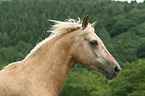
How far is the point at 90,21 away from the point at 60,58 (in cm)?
8800

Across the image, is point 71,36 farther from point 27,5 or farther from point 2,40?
point 27,5

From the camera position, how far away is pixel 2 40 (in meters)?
115

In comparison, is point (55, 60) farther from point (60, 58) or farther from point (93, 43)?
point (93, 43)

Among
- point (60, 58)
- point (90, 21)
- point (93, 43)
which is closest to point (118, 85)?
point (93, 43)

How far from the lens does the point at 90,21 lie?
299 ft

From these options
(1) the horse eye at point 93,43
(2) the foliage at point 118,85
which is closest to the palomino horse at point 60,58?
(1) the horse eye at point 93,43

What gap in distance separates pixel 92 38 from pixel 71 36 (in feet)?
1.22

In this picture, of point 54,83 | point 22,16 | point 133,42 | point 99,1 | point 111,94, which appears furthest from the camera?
point 99,1

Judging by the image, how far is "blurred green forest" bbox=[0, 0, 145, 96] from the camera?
141 feet

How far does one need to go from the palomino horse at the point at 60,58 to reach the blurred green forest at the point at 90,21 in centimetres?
3336

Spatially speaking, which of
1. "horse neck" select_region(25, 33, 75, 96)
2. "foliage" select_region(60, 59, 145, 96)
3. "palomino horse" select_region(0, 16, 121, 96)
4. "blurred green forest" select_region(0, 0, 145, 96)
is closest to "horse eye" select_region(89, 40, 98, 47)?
"palomino horse" select_region(0, 16, 121, 96)

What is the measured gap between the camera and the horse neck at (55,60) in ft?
13.0

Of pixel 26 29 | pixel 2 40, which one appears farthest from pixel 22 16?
pixel 2 40

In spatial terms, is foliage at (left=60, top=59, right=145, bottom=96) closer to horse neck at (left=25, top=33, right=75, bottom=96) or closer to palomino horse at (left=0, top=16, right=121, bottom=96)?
palomino horse at (left=0, top=16, right=121, bottom=96)
